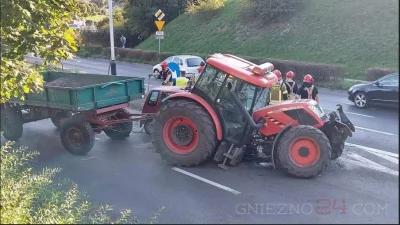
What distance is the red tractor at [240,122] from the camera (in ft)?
26.3

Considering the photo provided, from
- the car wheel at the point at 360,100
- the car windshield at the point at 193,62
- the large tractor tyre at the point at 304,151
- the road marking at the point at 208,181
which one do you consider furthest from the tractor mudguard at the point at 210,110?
the car windshield at the point at 193,62

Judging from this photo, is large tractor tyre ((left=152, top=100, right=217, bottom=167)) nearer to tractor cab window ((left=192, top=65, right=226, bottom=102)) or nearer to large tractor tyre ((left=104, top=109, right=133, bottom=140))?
tractor cab window ((left=192, top=65, right=226, bottom=102))

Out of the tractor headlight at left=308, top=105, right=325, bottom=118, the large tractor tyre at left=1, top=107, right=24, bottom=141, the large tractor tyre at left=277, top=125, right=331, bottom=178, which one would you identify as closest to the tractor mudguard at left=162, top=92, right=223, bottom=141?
the large tractor tyre at left=277, top=125, right=331, bottom=178

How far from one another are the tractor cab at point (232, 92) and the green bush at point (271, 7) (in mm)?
24940

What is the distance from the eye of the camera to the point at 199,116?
8438 mm

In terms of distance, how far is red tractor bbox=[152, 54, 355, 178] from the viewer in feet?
26.3

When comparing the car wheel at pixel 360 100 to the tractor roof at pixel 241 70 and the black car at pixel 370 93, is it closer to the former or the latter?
the black car at pixel 370 93

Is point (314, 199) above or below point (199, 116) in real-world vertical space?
below

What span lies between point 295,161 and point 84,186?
3599mm

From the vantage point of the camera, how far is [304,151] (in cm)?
791

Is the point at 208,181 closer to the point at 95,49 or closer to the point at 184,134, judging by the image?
the point at 184,134

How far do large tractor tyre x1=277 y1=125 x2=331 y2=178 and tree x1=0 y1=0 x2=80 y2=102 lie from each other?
3786 mm

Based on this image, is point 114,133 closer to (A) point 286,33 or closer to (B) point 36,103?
(B) point 36,103

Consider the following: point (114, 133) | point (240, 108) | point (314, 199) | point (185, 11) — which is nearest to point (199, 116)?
point (240, 108)
